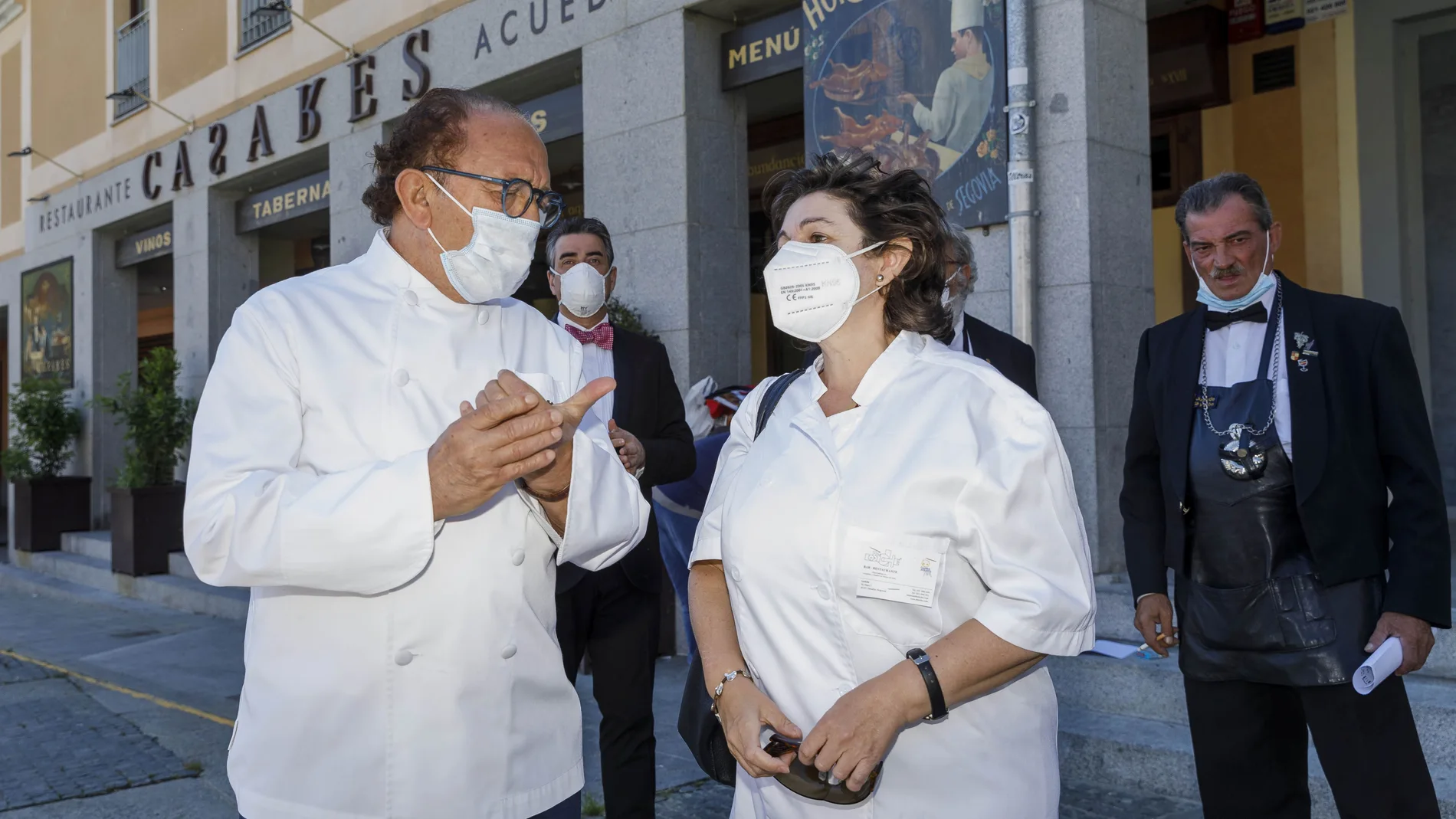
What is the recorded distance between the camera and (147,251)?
48.6ft

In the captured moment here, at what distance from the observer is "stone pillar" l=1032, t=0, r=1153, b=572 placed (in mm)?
5652

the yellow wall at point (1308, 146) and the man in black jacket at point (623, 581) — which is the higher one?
A: the yellow wall at point (1308, 146)

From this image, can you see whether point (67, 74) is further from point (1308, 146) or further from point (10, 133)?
point (1308, 146)

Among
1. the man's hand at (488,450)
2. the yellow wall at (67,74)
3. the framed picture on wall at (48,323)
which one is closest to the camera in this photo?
the man's hand at (488,450)

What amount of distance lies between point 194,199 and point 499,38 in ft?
19.9

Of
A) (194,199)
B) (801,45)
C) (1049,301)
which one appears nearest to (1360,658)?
(1049,301)

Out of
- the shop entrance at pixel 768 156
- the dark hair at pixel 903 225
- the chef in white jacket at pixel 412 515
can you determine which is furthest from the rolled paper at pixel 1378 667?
the shop entrance at pixel 768 156

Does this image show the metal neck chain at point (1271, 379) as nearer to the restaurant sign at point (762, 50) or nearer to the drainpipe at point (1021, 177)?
the drainpipe at point (1021, 177)

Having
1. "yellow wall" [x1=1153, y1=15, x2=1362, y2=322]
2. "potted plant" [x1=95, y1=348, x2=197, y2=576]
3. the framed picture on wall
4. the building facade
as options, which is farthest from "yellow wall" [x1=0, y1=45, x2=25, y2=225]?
"yellow wall" [x1=1153, y1=15, x2=1362, y2=322]

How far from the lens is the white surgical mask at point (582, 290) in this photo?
4270mm

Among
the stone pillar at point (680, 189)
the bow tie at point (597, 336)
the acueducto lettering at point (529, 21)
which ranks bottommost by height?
the bow tie at point (597, 336)

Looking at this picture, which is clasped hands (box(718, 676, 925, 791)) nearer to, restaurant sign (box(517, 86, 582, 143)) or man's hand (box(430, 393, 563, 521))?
man's hand (box(430, 393, 563, 521))

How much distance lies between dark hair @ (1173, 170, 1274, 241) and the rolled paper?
1.20 metres

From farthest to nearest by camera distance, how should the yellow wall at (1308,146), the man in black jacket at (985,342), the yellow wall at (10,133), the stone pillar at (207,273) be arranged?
the yellow wall at (10,133) < the stone pillar at (207,273) < the yellow wall at (1308,146) < the man in black jacket at (985,342)
